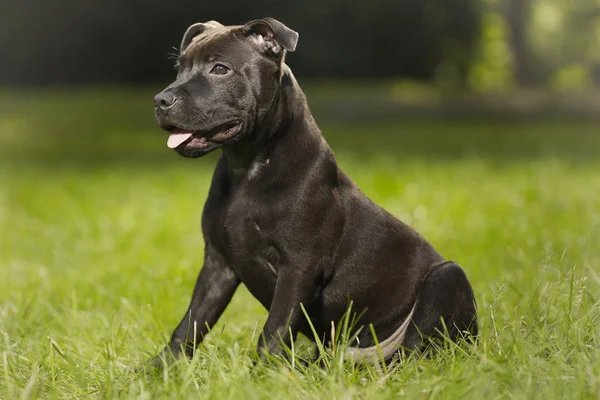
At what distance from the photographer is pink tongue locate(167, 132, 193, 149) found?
10.9ft

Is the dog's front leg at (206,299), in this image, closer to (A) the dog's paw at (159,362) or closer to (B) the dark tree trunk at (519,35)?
(A) the dog's paw at (159,362)

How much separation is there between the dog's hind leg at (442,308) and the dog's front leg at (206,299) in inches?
30.6

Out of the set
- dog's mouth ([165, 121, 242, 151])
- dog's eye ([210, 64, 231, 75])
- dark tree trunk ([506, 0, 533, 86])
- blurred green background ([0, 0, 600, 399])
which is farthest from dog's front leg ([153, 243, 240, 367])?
dark tree trunk ([506, 0, 533, 86])

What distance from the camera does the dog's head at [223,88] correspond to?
10.7 feet

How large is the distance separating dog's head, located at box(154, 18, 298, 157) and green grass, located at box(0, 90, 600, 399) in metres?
0.86

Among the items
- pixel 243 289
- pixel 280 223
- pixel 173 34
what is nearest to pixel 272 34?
pixel 280 223

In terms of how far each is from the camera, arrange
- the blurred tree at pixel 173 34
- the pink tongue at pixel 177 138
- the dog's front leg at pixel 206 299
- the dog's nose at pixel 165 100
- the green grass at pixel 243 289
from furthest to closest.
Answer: the blurred tree at pixel 173 34 → the dog's front leg at pixel 206 299 → the pink tongue at pixel 177 138 → the dog's nose at pixel 165 100 → the green grass at pixel 243 289

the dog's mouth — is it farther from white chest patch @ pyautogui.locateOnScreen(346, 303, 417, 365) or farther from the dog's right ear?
white chest patch @ pyautogui.locateOnScreen(346, 303, 417, 365)

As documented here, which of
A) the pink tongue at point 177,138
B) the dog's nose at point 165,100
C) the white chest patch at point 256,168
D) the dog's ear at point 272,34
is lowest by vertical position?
the white chest patch at point 256,168

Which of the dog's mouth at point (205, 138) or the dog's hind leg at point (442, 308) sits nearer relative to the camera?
the dog's mouth at point (205, 138)

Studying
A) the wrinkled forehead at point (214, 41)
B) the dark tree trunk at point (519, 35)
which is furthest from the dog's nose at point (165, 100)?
the dark tree trunk at point (519, 35)

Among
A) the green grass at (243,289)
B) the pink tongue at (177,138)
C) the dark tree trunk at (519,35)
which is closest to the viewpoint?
the green grass at (243,289)

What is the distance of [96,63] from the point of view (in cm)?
1998

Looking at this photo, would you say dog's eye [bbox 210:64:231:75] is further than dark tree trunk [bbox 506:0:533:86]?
No
